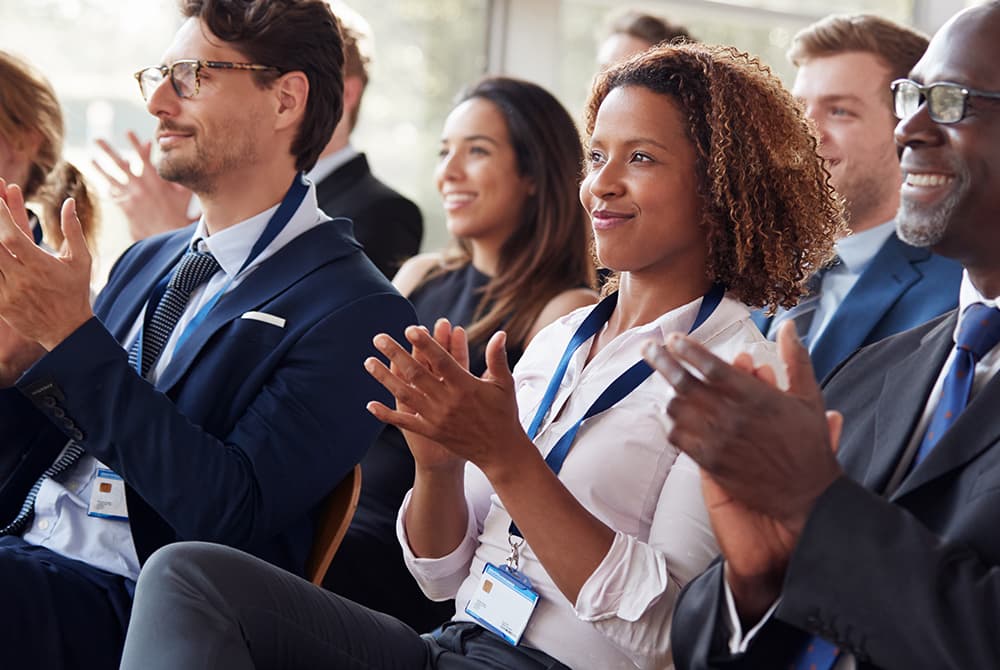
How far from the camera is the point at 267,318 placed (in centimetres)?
214

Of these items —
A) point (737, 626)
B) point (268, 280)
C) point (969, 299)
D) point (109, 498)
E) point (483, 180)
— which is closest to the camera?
point (737, 626)

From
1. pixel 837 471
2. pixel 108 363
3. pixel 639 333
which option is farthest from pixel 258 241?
pixel 837 471

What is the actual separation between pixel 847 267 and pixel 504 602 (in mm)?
1692

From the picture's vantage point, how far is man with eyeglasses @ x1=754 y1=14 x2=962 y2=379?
8.84 ft

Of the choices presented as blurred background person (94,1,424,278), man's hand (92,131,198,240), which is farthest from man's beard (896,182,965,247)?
man's hand (92,131,198,240)

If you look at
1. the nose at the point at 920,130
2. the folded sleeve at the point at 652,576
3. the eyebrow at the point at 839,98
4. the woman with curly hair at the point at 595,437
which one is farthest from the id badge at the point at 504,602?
the eyebrow at the point at 839,98

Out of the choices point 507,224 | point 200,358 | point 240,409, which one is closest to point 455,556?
point 240,409

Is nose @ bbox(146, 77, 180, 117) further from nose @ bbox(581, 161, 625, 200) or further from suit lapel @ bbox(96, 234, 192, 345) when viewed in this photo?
nose @ bbox(581, 161, 625, 200)

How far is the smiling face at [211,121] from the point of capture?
2379 mm

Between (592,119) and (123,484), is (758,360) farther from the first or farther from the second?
(123,484)

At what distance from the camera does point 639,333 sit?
183 cm

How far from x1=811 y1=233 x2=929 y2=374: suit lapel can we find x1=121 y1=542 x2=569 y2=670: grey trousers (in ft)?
4.30

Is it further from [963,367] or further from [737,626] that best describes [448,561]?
[963,367]

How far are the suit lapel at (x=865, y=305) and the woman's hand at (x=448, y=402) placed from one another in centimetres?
135
